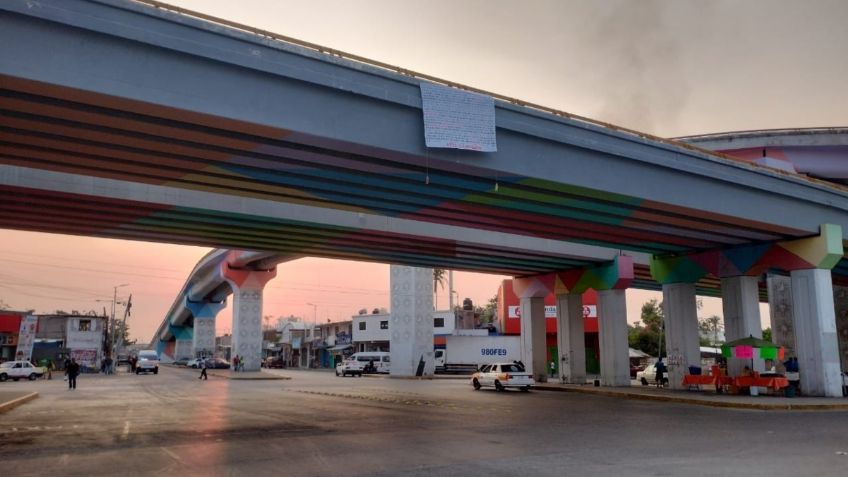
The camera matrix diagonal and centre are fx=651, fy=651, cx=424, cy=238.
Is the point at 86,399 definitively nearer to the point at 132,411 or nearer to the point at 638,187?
the point at 132,411

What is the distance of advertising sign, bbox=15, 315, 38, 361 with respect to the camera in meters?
70.6

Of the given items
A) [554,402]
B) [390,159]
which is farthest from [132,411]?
[554,402]

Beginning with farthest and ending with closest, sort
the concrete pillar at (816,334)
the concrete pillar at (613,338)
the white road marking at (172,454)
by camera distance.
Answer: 1. the concrete pillar at (613,338)
2. the concrete pillar at (816,334)
3. the white road marking at (172,454)

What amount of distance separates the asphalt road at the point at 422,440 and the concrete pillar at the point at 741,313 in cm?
843

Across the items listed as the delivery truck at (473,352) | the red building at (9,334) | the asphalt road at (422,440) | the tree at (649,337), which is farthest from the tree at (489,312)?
the asphalt road at (422,440)

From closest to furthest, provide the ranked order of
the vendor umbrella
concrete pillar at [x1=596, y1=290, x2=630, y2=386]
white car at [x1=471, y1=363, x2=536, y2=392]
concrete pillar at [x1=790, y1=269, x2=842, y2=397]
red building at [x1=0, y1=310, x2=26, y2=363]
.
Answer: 1. the vendor umbrella
2. concrete pillar at [x1=790, y1=269, x2=842, y2=397]
3. white car at [x1=471, y1=363, x2=536, y2=392]
4. concrete pillar at [x1=596, y1=290, x2=630, y2=386]
5. red building at [x1=0, y1=310, x2=26, y2=363]

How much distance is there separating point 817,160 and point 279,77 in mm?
42237

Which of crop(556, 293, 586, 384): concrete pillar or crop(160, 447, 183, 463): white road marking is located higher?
crop(556, 293, 586, 384): concrete pillar

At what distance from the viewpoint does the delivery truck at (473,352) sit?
6644cm

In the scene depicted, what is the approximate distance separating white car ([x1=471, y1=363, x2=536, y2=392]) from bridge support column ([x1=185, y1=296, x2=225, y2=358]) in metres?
76.3

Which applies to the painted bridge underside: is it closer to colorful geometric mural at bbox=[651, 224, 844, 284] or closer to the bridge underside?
the bridge underside

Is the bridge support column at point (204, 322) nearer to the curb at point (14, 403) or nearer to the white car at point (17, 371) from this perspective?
the white car at point (17, 371)

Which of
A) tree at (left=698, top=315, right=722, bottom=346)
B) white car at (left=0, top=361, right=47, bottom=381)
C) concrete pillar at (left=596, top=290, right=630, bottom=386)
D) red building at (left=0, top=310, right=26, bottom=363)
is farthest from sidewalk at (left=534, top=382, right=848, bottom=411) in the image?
tree at (left=698, top=315, right=722, bottom=346)

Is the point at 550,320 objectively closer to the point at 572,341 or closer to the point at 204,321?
the point at 572,341
